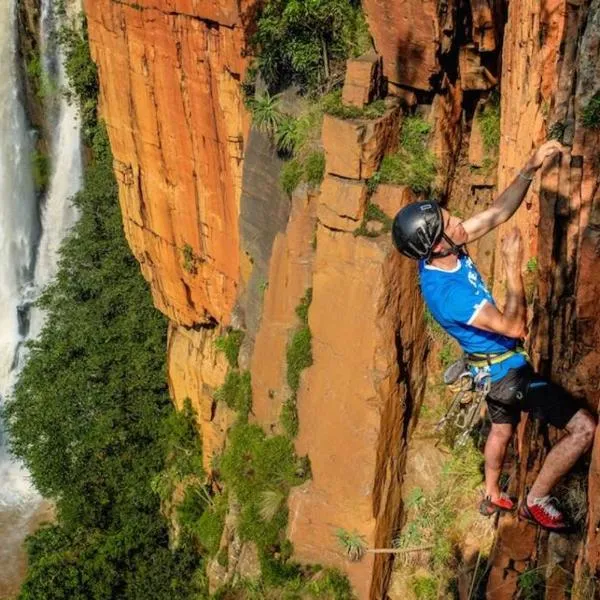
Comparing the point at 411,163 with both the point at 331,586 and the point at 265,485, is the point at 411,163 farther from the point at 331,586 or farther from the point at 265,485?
the point at 331,586

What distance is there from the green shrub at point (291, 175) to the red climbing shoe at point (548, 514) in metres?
6.39

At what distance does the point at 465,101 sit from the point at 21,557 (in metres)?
14.3

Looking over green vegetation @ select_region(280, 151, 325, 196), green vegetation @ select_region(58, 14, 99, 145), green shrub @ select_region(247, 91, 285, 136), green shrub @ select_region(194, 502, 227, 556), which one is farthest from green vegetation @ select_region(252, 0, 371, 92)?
green vegetation @ select_region(58, 14, 99, 145)

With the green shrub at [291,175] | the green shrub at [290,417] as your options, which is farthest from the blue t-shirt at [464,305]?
the green shrub at [290,417]

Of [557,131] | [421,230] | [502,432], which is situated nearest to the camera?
[421,230]

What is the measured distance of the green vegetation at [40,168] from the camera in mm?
23859

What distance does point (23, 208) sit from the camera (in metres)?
24.3

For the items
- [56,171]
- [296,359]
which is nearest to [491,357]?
[296,359]

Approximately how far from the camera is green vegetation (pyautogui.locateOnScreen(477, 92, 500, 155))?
10531 millimetres

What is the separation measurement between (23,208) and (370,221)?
16103 millimetres

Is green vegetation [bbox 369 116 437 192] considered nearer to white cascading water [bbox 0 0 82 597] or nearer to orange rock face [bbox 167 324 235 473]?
orange rock face [bbox 167 324 235 473]

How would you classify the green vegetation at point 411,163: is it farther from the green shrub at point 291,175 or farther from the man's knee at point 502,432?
the man's knee at point 502,432

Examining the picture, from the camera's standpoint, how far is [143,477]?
1922cm

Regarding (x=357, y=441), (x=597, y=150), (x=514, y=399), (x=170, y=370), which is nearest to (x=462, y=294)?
(x=514, y=399)
